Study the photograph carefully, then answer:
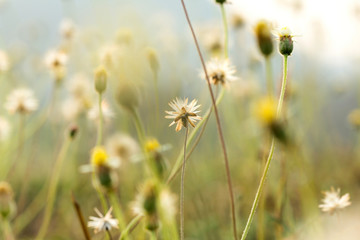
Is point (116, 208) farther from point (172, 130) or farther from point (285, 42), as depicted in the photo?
point (172, 130)

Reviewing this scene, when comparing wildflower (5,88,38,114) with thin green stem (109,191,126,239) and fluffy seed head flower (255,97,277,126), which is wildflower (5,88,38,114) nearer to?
thin green stem (109,191,126,239)

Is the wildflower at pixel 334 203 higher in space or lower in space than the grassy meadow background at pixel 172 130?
lower

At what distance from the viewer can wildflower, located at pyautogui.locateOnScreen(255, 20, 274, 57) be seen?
0.80 m

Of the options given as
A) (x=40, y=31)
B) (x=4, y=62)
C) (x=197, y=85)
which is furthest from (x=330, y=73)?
(x=4, y=62)

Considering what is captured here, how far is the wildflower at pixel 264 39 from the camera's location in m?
0.80

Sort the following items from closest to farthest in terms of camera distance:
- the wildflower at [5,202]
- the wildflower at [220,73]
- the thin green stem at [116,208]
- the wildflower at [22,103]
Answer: the thin green stem at [116,208] → the wildflower at [220,73] → the wildflower at [5,202] → the wildflower at [22,103]

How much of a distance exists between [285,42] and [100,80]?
0.33m

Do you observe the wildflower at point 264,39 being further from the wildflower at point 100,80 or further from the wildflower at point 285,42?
the wildflower at point 100,80

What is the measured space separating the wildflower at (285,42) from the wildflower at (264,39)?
166 mm

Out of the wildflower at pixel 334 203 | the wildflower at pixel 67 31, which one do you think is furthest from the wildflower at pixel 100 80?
the wildflower at pixel 67 31

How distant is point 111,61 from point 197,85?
1.21 metres

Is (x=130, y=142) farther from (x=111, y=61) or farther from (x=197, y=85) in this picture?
(x=197, y=85)

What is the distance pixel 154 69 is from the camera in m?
1.05

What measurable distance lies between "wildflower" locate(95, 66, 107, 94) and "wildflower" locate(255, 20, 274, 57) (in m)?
0.29
